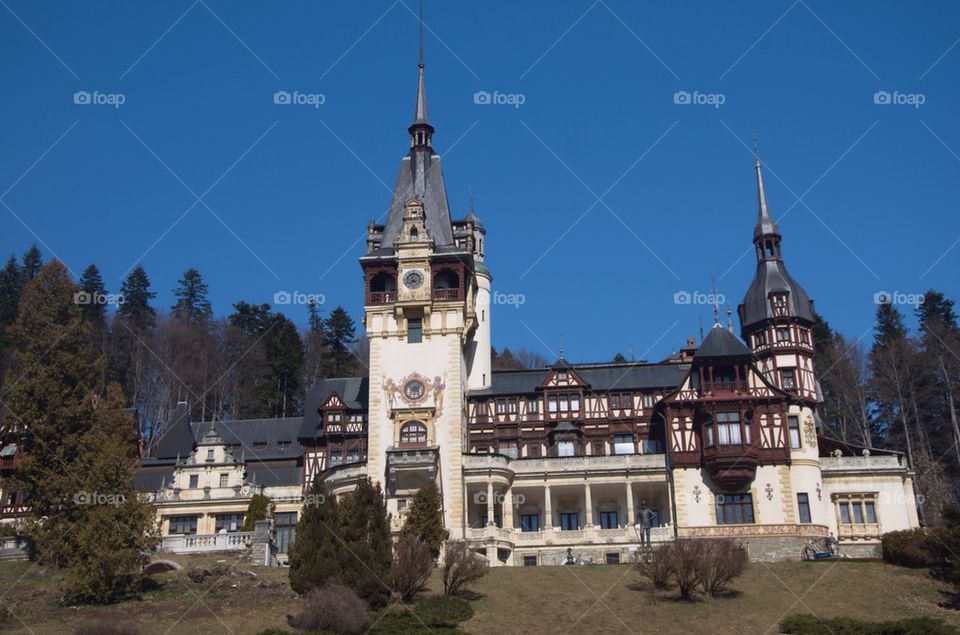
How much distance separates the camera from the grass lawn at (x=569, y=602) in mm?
35750

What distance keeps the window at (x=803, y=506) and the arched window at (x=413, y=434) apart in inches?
829

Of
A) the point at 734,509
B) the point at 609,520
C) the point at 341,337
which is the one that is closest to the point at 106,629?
the point at 734,509

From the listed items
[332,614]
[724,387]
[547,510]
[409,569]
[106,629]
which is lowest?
[106,629]

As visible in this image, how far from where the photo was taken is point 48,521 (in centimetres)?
4353

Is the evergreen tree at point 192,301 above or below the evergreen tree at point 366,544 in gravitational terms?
Result: above

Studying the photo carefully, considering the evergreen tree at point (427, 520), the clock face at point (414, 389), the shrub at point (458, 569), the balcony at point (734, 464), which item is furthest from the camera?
the clock face at point (414, 389)

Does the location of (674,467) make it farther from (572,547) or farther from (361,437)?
(361,437)

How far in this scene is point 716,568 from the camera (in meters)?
40.0

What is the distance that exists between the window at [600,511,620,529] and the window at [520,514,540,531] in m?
3.88

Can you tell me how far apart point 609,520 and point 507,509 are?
6732 mm

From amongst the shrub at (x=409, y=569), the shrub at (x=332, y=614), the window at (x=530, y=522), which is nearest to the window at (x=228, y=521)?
the window at (x=530, y=522)

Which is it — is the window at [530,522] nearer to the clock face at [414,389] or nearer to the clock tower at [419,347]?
the clock tower at [419,347]

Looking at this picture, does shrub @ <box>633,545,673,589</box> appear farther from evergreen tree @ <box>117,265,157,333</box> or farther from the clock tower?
evergreen tree @ <box>117,265,157,333</box>

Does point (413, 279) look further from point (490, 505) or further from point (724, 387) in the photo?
point (724, 387)
